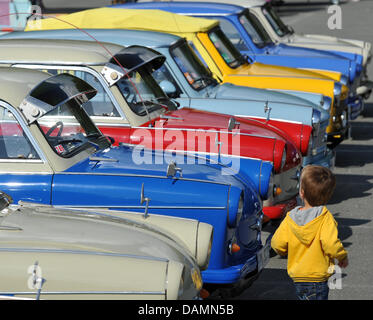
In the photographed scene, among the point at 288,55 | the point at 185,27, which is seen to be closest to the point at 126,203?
the point at 185,27

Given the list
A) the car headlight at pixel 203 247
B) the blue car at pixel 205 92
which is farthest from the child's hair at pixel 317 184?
the blue car at pixel 205 92

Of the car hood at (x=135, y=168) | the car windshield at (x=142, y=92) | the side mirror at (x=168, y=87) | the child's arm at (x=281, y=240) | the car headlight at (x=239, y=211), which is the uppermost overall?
the side mirror at (x=168, y=87)

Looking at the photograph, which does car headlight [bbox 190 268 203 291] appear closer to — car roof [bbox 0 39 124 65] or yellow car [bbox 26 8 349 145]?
car roof [bbox 0 39 124 65]

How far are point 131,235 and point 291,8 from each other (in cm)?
3454

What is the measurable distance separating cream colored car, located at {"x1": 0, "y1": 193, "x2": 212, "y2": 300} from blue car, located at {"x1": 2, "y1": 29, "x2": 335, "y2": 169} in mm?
4016

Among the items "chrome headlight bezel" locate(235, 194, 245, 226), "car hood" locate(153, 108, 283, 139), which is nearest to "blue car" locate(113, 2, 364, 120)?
"car hood" locate(153, 108, 283, 139)

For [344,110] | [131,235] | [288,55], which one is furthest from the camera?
[288,55]

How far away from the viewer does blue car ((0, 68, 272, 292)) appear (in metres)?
5.66

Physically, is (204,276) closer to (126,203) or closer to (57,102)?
(126,203)

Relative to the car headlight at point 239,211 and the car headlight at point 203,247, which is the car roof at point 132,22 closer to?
the car headlight at point 239,211

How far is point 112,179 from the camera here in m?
5.75

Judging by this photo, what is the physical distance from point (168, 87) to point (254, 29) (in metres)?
4.29

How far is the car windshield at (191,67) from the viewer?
8.78m

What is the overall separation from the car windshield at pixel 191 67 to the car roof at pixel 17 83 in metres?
2.64
